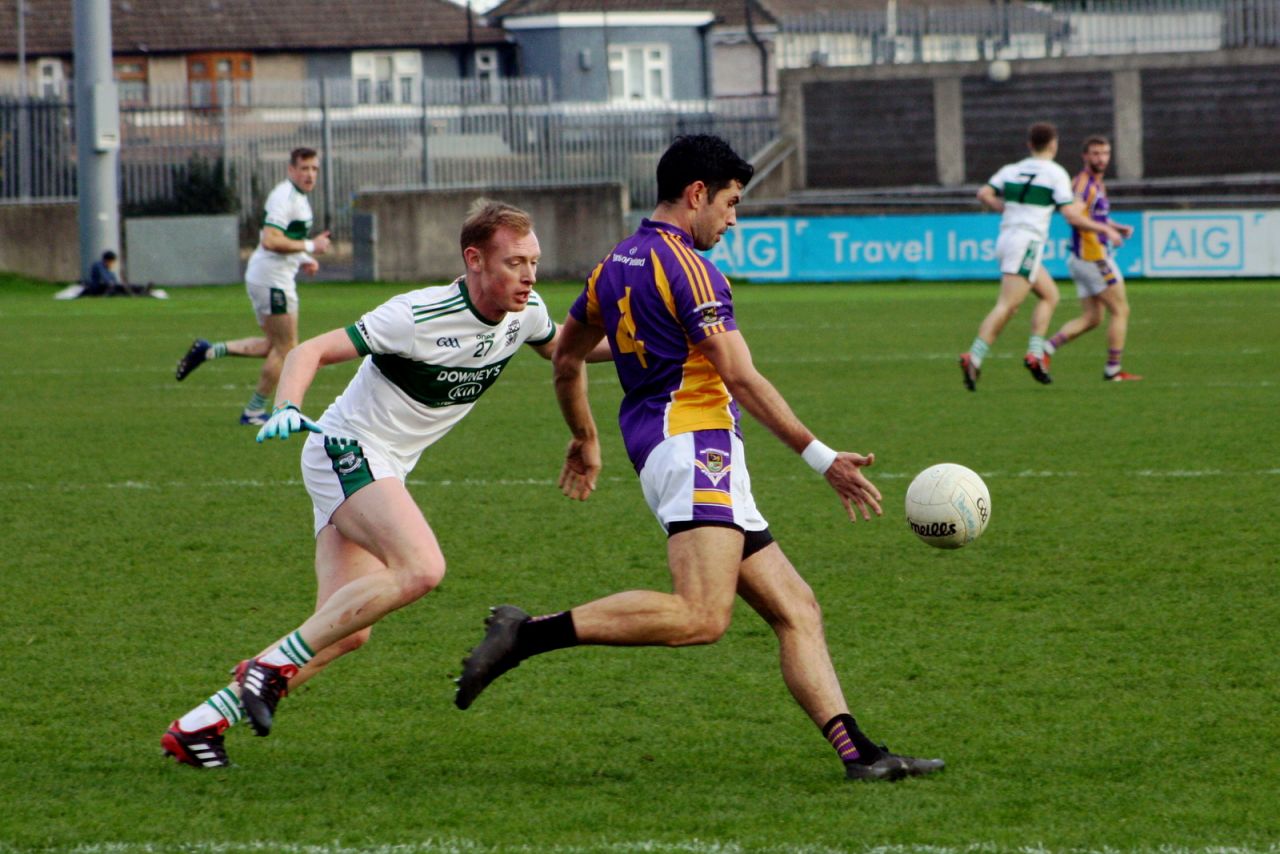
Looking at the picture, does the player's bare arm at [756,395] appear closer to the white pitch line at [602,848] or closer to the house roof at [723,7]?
the white pitch line at [602,848]

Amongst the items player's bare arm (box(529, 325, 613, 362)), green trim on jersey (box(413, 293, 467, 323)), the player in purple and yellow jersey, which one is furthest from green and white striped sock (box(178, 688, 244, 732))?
the player in purple and yellow jersey

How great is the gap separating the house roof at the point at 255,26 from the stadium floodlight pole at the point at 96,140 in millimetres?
36246

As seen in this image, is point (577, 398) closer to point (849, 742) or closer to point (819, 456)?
point (819, 456)

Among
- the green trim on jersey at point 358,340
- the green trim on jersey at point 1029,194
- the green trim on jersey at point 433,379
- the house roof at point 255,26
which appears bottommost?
the green trim on jersey at point 433,379

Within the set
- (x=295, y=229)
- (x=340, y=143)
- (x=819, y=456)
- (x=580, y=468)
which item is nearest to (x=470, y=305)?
(x=580, y=468)

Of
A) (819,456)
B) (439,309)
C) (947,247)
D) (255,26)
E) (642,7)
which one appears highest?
(642,7)

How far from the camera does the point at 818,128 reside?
3934 cm

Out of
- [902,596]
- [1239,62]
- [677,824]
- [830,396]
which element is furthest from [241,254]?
[677,824]

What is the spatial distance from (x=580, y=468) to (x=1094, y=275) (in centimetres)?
1096

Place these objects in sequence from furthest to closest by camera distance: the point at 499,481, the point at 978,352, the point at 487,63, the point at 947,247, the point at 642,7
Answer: the point at 487,63 < the point at 642,7 < the point at 947,247 < the point at 978,352 < the point at 499,481

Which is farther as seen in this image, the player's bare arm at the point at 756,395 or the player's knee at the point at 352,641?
the player's knee at the point at 352,641

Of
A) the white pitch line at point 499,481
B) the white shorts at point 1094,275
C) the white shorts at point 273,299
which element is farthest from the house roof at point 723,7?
the white pitch line at point 499,481

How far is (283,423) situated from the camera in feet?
15.9

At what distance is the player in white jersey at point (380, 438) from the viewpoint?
17.3 feet
